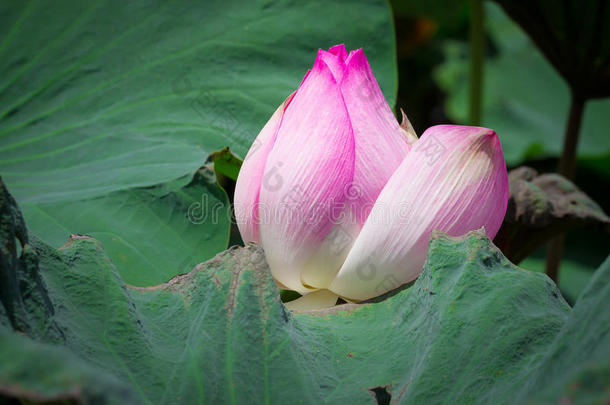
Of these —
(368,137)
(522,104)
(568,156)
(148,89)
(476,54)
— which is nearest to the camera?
(368,137)

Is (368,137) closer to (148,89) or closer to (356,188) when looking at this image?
(356,188)

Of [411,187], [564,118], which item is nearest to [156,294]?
[411,187]

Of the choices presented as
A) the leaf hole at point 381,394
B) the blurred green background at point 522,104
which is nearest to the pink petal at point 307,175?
the leaf hole at point 381,394

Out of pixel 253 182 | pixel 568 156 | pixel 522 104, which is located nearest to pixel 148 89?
pixel 253 182

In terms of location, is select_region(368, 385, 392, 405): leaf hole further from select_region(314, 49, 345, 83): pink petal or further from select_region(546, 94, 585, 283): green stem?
select_region(546, 94, 585, 283): green stem

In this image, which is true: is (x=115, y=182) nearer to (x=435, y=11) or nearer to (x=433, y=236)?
(x=433, y=236)

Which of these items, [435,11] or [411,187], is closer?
[411,187]

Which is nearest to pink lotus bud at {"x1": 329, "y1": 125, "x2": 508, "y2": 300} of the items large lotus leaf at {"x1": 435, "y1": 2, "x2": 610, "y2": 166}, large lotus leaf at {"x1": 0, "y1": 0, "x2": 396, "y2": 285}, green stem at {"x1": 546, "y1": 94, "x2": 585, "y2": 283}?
large lotus leaf at {"x1": 0, "y1": 0, "x2": 396, "y2": 285}

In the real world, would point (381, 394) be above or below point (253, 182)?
below
